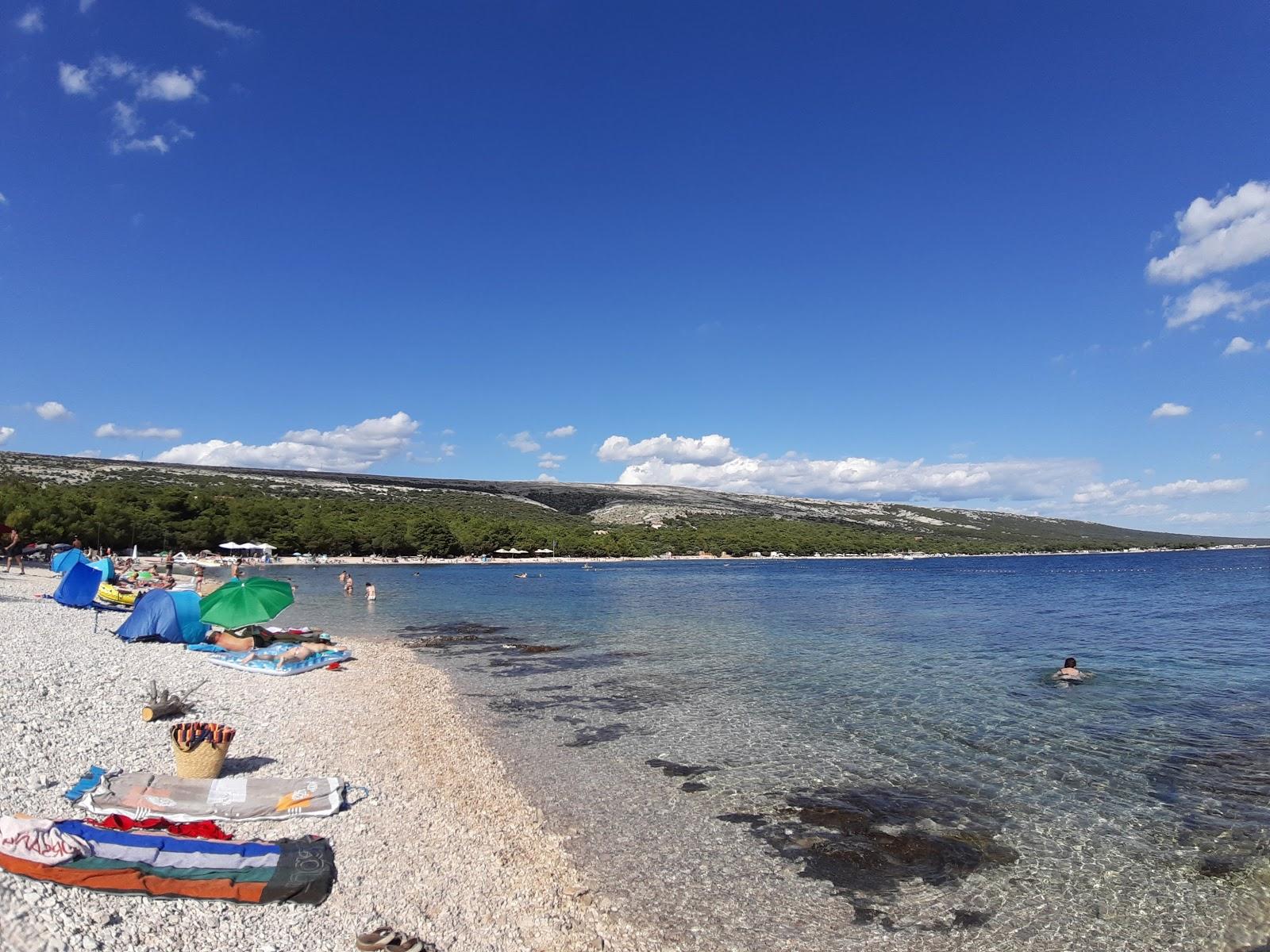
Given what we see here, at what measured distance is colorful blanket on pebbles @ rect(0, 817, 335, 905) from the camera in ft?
19.4

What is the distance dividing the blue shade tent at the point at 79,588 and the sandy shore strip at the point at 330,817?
9624 millimetres

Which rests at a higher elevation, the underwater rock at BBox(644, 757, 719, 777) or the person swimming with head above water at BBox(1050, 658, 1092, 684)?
the person swimming with head above water at BBox(1050, 658, 1092, 684)

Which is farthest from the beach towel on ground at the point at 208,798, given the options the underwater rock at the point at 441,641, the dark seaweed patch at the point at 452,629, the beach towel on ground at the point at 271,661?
the dark seaweed patch at the point at 452,629

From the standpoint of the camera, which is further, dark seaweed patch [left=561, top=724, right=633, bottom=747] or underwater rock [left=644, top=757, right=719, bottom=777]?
dark seaweed patch [left=561, top=724, right=633, bottom=747]

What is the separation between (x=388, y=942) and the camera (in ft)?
20.1

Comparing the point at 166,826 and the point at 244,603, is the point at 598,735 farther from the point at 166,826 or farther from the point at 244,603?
the point at 244,603

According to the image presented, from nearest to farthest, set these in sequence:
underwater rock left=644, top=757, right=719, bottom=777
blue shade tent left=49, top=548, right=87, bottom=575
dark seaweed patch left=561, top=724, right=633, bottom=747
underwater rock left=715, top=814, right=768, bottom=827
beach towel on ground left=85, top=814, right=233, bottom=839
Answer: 1. beach towel on ground left=85, top=814, right=233, bottom=839
2. underwater rock left=715, top=814, right=768, bottom=827
3. underwater rock left=644, top=757, right=719, bottom=777
4. dark seaweed patch left=561, top=724, right=633, bottom=747
5. blue shade tent left=49, top=548, right=87, bottom=575

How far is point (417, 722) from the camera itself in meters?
14.5

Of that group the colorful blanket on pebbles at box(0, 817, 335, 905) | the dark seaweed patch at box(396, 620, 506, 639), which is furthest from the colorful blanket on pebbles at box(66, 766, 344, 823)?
the dark seaweed patch at box(396, 620, 506, 639)

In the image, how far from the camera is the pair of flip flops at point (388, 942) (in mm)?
6055

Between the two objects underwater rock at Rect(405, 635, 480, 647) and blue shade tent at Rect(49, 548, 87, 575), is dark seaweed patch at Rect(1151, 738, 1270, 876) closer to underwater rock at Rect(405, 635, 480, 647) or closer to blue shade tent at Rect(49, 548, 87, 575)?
underwater rock at Rect(405, 635, 480, 647)

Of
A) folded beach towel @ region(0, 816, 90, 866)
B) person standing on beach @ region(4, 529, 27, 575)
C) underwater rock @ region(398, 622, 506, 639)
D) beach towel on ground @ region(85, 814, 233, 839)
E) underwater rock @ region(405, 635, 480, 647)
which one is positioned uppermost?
folded beach towel @ region(0, 816, 90, 866)

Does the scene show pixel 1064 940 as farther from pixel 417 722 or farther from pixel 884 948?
pixel 417 722

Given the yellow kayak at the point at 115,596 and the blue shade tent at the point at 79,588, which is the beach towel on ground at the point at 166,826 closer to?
the blue shade tent at the point at 79,588
